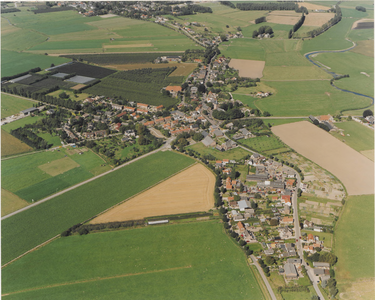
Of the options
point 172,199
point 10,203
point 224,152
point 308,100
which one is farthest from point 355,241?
point 10,203

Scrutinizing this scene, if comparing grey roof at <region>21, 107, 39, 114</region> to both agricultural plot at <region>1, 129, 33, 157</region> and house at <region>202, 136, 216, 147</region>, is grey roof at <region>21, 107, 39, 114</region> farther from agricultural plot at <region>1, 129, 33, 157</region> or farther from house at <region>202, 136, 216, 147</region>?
house at <region>202, 136, 216, 147</region>

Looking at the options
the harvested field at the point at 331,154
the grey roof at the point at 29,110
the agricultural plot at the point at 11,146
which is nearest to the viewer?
the harvested field at the point at 331,154

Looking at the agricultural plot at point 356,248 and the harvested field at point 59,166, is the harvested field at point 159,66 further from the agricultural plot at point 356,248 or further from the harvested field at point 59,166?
the agricultural plot at point 356,248

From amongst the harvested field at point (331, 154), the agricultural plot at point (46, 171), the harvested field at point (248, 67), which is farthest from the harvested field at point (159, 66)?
the agricultural plot at point (46, 171)

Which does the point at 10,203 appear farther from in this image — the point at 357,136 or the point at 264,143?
the point at 357,136

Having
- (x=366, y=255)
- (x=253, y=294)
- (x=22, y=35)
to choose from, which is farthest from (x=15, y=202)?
(x=22, y=35)

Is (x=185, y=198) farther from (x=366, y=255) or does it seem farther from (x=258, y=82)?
(x=258, y=82)

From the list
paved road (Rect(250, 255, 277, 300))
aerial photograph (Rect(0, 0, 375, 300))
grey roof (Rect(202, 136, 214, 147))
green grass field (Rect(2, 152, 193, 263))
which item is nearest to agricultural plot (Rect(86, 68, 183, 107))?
aerial photograph (Rect(0, 0, 375, 300))
